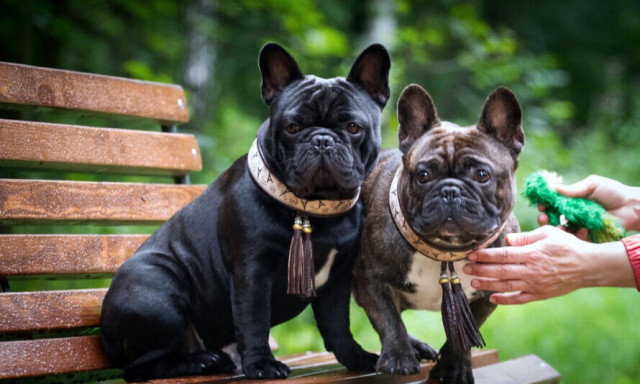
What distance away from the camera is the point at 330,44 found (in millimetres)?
6941

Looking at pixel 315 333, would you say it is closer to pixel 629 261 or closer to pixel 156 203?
pixel 156 203

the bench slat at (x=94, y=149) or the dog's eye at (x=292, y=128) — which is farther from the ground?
the dog's eye at (x=292, y=128)

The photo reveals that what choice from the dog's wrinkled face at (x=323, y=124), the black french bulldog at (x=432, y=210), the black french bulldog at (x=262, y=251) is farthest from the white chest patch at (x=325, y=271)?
the dog's wrinkled face at (x=323, y=124)

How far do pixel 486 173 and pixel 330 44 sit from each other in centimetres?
459

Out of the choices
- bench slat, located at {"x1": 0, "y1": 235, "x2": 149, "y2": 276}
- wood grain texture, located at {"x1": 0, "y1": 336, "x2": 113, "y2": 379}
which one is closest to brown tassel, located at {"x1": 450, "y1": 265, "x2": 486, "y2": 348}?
wood grain texture, located at {"x1": 0, "y1": 336, "x2": 113, "y2": 379}

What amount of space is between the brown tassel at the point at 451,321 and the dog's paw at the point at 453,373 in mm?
185

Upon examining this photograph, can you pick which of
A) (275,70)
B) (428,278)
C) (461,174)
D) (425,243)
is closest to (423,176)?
(461,174)

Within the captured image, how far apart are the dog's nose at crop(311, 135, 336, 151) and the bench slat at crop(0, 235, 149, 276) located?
1.29 meters

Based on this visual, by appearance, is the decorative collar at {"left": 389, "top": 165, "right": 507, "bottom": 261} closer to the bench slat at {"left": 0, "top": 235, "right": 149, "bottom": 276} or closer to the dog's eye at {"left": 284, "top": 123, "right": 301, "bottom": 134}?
the dog's eye at {"left": 284, "top": 123, "right": 301, "bottom": 134}

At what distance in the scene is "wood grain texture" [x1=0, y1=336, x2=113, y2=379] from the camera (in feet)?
8.79

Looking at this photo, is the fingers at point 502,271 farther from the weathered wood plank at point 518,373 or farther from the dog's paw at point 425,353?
the dog's paw at point 425,353

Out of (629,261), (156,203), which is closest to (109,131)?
(156,203)

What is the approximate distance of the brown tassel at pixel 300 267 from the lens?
8.59ft

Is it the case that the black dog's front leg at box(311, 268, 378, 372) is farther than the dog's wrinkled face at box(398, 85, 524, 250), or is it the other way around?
the black dog's front leg at box(311, 268, 378, 372)
